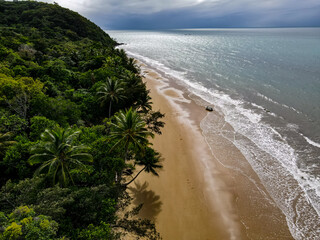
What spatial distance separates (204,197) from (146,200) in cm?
668

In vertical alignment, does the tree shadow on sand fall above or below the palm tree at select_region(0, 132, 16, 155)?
below

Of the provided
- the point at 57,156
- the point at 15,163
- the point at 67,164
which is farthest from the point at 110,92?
the point at 67,164

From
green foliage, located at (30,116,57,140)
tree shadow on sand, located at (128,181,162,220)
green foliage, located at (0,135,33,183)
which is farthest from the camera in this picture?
green foliage, located at (30,116,57,140)

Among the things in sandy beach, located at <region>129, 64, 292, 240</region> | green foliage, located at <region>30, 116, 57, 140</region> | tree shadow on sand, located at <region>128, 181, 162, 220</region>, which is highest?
green foliage, located at <region>30, 116, 57, 140</region>

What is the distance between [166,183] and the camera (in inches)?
886

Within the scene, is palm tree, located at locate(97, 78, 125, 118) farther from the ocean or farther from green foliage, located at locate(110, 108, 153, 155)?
the ocean

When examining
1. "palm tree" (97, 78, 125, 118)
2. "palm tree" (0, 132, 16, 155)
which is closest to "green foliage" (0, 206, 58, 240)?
"palm tree" (0, 132, 16, 155)

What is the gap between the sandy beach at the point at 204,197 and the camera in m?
17.7

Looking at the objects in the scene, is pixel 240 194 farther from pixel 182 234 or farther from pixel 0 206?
pixel 0 206

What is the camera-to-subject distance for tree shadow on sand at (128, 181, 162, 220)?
18775 millimetres

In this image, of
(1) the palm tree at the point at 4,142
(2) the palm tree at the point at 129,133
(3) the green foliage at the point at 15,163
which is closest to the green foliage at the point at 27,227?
(3) the green foliage at the point at 15,163

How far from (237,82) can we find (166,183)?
46.9 metres

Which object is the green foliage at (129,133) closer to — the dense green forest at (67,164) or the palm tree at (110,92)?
the dense green forest at (67,164)

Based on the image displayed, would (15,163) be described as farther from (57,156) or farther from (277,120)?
(277,120)
